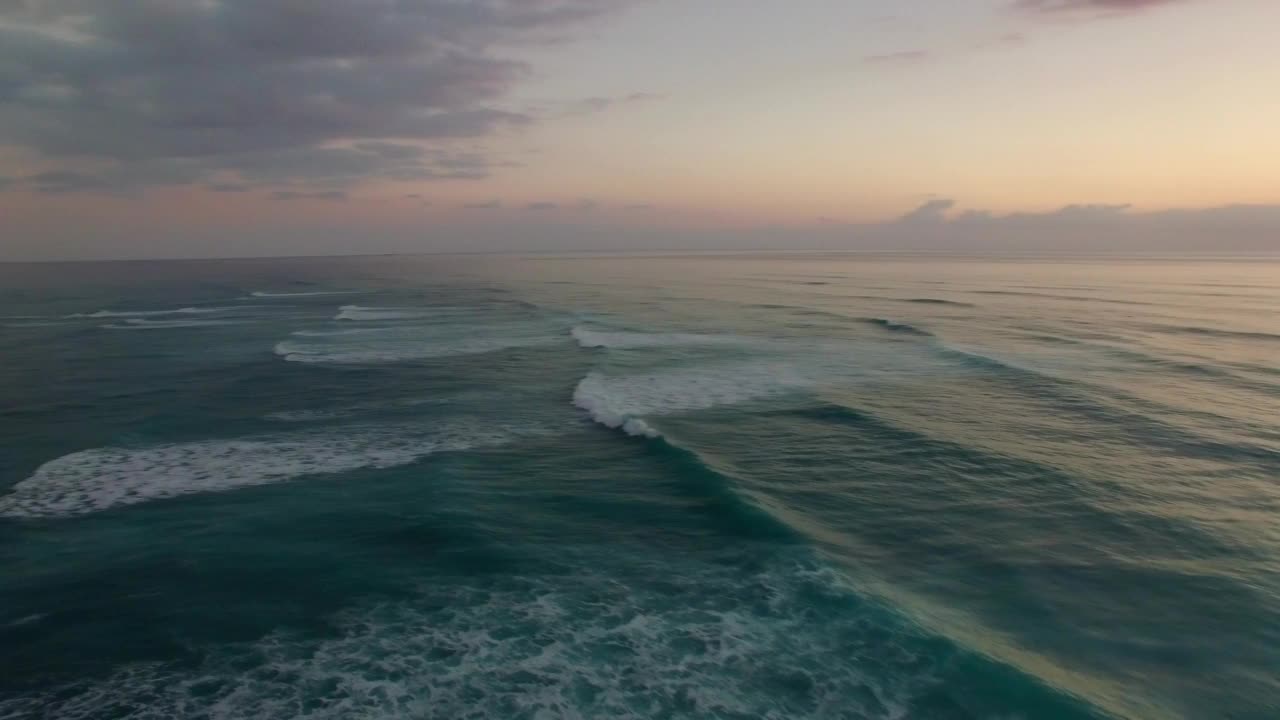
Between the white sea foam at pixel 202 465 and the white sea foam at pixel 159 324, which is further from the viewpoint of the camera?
the white sea foam at pixel 159 324

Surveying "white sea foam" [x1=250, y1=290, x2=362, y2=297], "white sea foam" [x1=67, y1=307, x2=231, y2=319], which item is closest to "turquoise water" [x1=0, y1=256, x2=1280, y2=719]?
"white sea foam" [x1=67, y1=307, x2=231, y2=319]

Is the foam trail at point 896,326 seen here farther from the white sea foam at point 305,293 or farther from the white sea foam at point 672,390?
the white sea foam at point 305,293

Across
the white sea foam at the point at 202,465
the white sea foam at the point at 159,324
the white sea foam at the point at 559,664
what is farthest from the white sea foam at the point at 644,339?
the white sea foam at the point at 559,664

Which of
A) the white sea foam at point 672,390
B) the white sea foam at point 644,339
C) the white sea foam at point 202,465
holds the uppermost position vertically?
the white sea foam at point 644,339

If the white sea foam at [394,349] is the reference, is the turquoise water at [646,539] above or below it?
below

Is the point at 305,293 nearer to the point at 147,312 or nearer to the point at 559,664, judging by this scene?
the point at 147,312

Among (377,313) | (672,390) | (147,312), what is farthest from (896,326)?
(147,312)
